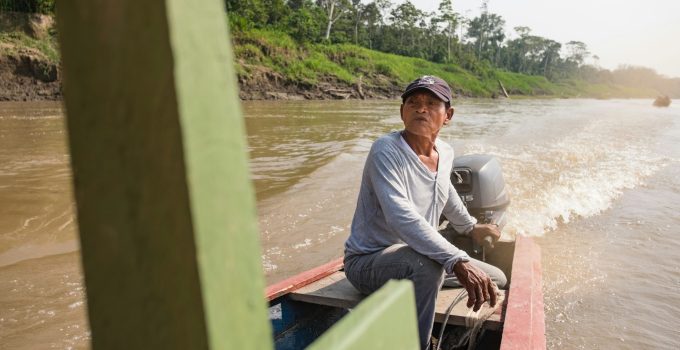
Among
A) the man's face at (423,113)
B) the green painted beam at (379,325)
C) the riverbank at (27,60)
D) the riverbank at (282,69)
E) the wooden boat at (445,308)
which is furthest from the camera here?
the riverbank at (282,69)

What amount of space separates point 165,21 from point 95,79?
0.29 feet

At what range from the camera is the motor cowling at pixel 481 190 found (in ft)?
11.9

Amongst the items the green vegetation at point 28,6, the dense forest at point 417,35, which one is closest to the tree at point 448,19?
the dense forest at point 417,35

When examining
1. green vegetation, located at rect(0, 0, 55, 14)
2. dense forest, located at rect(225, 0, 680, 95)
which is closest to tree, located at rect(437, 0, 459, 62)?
dense forest, located at rect(225, 0, 680, 95)

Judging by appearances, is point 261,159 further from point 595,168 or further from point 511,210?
point 595,168

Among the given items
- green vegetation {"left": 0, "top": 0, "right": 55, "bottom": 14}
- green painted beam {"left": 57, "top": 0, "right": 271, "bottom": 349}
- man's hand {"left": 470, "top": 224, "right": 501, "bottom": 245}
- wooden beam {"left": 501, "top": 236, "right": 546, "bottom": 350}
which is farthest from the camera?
green vegetation {"left": 0, "top": 0, "right": 55, "bottom": 14}

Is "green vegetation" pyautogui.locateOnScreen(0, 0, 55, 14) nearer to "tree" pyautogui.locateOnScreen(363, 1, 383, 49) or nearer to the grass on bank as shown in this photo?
the grass on bank

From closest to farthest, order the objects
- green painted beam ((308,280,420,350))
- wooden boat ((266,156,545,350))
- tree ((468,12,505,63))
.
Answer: green painted beam ((308,280,420,350)) → wooden boat ((266,156,545,350)) → tree ((468,12,505,63))

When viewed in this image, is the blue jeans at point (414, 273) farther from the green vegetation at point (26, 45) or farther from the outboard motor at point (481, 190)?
the green vegetation at point (26, 45)

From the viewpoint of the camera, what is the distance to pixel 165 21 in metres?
0.39

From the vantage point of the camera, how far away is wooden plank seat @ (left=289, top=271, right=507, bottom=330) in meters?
2.20

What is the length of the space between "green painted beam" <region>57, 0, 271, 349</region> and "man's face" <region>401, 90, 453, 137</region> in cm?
181

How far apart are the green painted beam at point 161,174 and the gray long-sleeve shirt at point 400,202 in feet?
5.18

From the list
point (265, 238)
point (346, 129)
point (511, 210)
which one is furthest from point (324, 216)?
point (346, 129)
